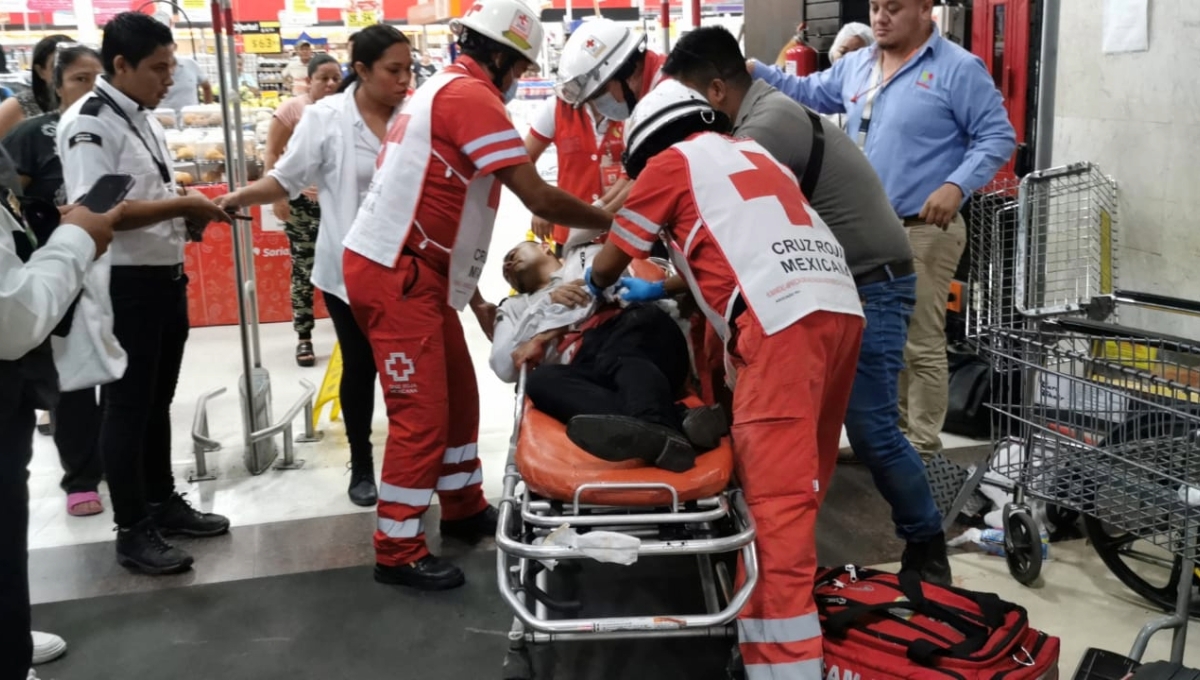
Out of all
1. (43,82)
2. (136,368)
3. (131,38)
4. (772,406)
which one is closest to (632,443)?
(772,406)

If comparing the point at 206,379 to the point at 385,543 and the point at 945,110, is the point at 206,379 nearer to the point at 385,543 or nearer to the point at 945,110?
the point at 385,543

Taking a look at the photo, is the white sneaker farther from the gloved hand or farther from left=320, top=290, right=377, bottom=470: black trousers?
the gloved hand

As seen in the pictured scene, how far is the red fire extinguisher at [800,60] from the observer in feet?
19.7

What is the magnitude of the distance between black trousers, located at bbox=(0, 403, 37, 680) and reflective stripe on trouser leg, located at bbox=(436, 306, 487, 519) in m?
1.48

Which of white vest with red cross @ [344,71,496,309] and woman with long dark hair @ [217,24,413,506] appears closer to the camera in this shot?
white vest with red cross @ [344,71,496,309]

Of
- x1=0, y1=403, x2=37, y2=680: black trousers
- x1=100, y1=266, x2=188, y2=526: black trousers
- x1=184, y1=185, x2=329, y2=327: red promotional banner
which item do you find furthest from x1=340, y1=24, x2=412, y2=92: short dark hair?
x1=184, y1=185, x2=329, y2=327: red promotional banner

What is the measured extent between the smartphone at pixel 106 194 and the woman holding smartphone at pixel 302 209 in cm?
292

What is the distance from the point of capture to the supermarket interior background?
2820 mm

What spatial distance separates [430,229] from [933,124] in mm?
1772

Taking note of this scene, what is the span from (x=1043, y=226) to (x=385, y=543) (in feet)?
7.39

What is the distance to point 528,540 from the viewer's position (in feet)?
7.43

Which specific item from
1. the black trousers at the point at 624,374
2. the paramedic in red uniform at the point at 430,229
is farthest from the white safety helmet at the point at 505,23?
the black trousers at the point at 624,374

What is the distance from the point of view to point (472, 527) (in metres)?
3.58

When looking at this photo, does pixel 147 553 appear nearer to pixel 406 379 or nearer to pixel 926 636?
pixel 406 379
